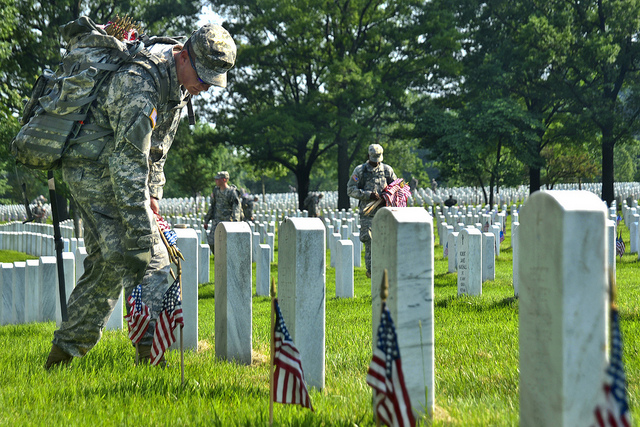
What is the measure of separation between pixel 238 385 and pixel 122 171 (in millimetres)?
1395

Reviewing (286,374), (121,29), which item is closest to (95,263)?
(121,29)

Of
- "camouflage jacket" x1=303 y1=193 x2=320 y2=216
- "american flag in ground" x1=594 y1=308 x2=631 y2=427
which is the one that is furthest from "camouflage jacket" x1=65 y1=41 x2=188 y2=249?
"camouflage jacket" x1=303 y1=193 x2=320 y2=216

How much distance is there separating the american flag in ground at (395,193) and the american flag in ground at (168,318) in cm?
696

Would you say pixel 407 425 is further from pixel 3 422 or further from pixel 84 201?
pixel 84 201

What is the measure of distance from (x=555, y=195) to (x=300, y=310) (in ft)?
6.13

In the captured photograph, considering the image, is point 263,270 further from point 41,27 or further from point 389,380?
point 41,27

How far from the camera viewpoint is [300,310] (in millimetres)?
3811

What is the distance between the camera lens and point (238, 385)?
3887mm

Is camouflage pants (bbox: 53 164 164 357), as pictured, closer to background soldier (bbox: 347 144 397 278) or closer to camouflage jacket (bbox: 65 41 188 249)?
camouflage jacket (bbox: 65 41 188 249)

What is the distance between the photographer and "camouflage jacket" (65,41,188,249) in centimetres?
392

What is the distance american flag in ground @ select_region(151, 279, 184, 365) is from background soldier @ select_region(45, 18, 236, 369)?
211 millimetres

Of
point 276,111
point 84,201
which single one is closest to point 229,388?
point 84,201

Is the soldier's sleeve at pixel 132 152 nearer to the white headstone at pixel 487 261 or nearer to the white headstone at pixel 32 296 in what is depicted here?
the white headstone at pixel 32 296

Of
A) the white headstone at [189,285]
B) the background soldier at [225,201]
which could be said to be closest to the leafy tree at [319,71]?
the background soldier at [225,201]
